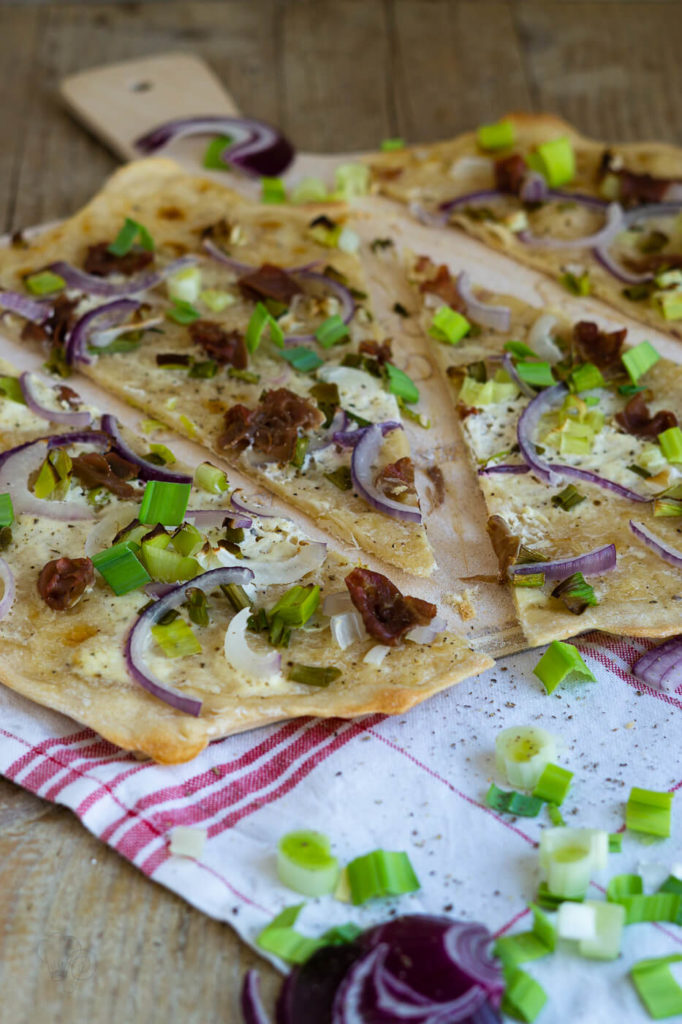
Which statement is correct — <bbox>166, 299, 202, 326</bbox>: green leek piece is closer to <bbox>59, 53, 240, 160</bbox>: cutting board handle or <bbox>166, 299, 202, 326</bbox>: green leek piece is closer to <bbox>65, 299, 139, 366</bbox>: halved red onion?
<bbox>65, 299, 139, 366</bbox>: halved red onion

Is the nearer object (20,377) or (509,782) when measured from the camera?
(509,782)

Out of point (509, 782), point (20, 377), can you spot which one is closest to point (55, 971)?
point (509, 782)

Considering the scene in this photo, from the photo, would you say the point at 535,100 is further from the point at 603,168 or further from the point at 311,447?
the point at 311,447

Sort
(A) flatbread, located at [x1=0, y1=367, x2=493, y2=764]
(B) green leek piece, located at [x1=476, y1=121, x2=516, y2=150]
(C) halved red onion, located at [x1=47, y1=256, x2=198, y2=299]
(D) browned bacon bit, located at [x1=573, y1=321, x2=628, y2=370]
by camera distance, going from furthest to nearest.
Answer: (B) green leek piece, located at [x1=476, y1=121, x2=516, y2=150]
(C) halved red onion, located at [x1=47, y1=256, x2=198, y2=299]
(D) browned bacon bit, located at [x1=573, y1=321, x2=628, y2=370]
(A) flatbread, located at [x1=0, y1=367, x2=493, y2=764]

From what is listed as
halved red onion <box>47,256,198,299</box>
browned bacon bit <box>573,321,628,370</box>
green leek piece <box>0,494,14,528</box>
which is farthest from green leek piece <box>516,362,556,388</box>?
green leek piece <box>0,494,14,528</box>

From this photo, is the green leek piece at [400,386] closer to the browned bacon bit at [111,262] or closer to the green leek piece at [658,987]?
the browned bacon bit at [111,262]

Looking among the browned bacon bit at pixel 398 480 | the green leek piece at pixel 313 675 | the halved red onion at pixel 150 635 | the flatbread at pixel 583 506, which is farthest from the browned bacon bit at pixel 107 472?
the flatbread at pixel 583 506
